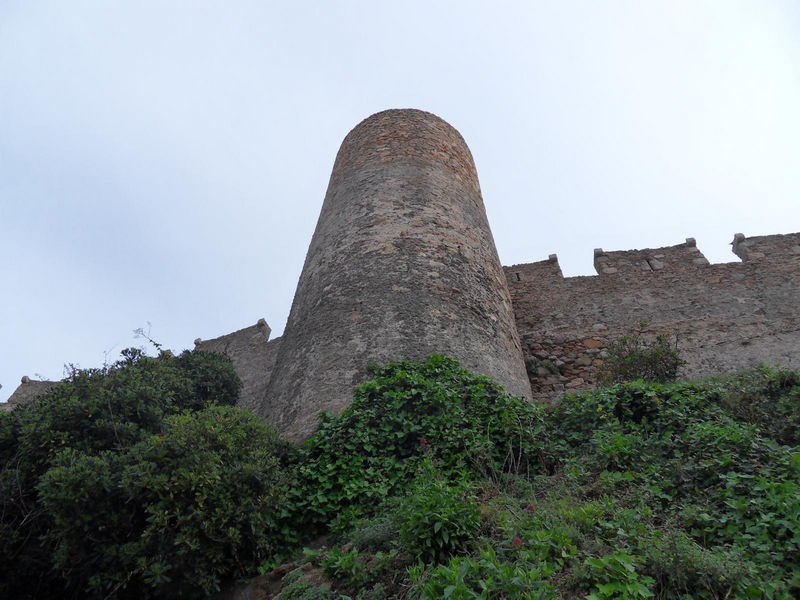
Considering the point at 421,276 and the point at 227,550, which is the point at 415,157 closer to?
the point at 421,276

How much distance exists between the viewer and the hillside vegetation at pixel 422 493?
10.8 ft

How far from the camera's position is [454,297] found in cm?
692

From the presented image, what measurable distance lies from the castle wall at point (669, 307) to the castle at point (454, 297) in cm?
2

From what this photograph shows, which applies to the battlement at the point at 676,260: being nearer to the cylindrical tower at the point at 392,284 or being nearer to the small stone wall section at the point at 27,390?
the cylindrical tower at the point at 392,284

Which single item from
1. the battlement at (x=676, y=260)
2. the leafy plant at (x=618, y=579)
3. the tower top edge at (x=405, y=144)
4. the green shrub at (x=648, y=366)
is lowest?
the leafy plant at (x=618, y=579)

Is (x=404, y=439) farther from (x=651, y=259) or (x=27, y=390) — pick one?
(x=27, y=390)

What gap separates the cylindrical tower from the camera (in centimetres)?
625

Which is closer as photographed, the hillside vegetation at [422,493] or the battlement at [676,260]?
the hillside vegetation at [422,493]

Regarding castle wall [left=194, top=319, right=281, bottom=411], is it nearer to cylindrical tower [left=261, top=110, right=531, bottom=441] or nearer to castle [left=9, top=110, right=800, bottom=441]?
castle [left=9, top=110, right=800, bottom=441]

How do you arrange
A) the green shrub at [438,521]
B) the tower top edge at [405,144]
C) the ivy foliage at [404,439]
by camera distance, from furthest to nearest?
1. the tower top edge at [405,144]
2. the ivy foliage at [404,439]
3. the green shrub at [438,521]

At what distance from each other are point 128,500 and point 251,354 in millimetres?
7695

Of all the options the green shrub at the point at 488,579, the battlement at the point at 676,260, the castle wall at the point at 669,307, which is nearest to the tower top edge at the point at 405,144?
the battlement at the point at 676,260

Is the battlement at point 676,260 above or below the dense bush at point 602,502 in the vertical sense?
above

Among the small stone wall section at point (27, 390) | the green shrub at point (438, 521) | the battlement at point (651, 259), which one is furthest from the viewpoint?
the small stone wall section at point (27, 390)
